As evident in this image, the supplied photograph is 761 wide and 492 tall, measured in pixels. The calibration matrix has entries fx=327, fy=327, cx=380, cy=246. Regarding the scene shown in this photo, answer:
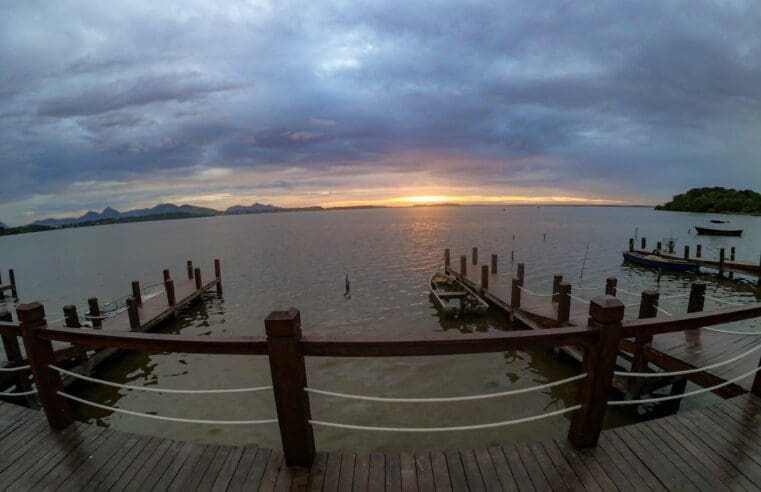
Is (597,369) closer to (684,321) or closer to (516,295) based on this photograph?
(684,321)

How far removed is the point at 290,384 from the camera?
2936 millimetres

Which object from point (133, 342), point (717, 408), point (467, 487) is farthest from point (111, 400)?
point (717, 408)

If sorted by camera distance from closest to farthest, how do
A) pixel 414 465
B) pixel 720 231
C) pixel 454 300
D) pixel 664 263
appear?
pixel 414 465
pixel 454 300
pixel 664 263
pixel 720 231

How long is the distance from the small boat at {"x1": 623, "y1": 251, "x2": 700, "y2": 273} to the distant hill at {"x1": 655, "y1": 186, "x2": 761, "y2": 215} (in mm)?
127320

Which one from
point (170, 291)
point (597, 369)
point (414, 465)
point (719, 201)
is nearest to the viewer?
point (597, 369)

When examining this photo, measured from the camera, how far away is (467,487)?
2932mm

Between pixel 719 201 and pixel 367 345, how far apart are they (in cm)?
17664

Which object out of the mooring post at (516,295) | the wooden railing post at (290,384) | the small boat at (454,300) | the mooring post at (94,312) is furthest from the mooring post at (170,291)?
the mooring post at (516,295)

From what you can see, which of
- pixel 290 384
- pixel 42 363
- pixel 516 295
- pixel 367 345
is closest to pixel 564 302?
pixel 516 295

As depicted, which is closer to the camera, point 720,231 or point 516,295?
point 516,295

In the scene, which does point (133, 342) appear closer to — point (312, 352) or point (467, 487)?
point (312, 352)

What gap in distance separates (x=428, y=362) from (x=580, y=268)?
79.3ft

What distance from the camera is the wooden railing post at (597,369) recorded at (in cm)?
297

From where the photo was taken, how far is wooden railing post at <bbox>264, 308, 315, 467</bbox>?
2.81 m
